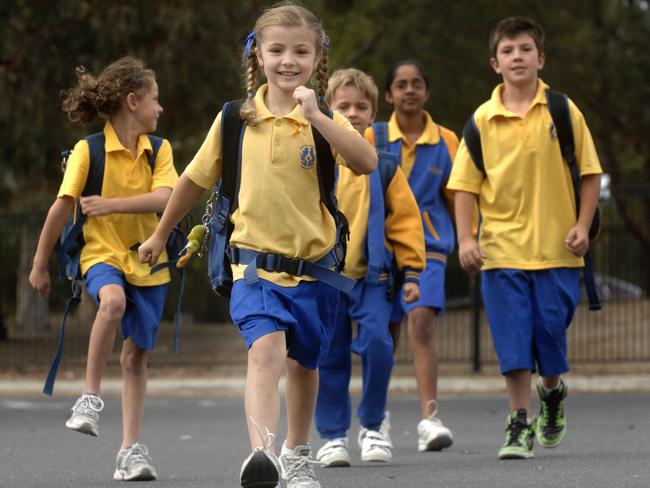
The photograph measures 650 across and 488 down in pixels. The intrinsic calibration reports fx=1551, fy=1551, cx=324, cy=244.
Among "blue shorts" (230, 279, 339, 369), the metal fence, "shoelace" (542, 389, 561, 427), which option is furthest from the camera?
the metal fence

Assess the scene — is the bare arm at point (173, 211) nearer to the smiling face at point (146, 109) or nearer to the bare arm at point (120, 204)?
the bare arm at point (120, 204)

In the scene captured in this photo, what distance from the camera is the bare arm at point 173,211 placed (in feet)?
19.7

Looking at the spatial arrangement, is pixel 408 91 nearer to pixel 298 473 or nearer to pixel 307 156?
pixel 307 156

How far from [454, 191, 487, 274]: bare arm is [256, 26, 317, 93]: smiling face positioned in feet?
6.54

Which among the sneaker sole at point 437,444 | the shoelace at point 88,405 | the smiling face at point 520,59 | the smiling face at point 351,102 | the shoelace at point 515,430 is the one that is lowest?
the sneaker sole at point 437,444

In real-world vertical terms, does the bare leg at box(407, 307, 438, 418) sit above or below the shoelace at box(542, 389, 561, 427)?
above

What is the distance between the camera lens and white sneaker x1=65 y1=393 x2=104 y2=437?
6.85m

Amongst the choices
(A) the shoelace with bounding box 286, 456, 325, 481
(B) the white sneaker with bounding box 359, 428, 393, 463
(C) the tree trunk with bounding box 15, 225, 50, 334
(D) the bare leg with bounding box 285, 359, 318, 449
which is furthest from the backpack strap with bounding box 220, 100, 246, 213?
(C) the tree trunk with bounding box 15, 225, 50, 334

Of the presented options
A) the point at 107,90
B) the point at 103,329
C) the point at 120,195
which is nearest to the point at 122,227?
the point at 120,195

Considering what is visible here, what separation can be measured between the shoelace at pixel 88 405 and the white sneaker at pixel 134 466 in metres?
0.35

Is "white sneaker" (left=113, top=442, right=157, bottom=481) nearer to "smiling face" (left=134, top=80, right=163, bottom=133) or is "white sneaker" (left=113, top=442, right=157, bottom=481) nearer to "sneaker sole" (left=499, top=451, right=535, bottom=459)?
"smiling face" (left=134, top=80, right=163, bottom=133)

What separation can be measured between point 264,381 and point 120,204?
77.6 inches

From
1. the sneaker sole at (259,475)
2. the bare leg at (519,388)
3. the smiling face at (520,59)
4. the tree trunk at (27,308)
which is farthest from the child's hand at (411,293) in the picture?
the tree trunk at (27,308)

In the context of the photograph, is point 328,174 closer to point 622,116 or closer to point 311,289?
point 311,289
